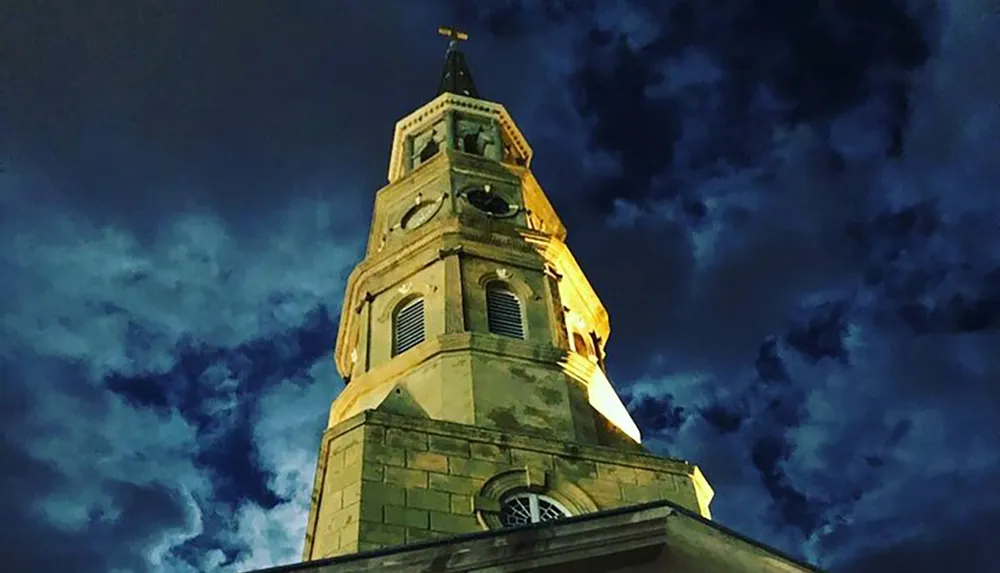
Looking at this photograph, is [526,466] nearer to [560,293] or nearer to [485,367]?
[485,367]

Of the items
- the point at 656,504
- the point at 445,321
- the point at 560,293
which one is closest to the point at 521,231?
the point at 560,293

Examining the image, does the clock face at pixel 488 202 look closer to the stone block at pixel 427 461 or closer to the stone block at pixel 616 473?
the stone block at pixel 616 473

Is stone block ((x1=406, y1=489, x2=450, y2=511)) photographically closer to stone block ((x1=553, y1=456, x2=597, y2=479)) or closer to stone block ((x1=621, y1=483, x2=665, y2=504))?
stone block ((x1=553, y1=456, x2=597, y2=479))

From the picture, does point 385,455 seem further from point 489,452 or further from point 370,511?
point 489,452

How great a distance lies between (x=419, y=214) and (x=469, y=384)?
8385mm

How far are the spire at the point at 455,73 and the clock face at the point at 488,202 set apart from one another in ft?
27.9

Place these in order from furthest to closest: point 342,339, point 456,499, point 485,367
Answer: point 342,339 → point 485,367 → point 456,499

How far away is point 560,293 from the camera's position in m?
26.8

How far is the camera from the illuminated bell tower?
63.6 ft

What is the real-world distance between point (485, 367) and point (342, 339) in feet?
21.7

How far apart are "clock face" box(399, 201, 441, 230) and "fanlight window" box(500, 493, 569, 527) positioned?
10.6 meters

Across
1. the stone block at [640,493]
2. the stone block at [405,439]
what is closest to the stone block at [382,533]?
the stone block at [405,439]

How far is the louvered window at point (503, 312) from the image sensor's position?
24.8 metres

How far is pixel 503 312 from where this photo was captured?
25266mm
